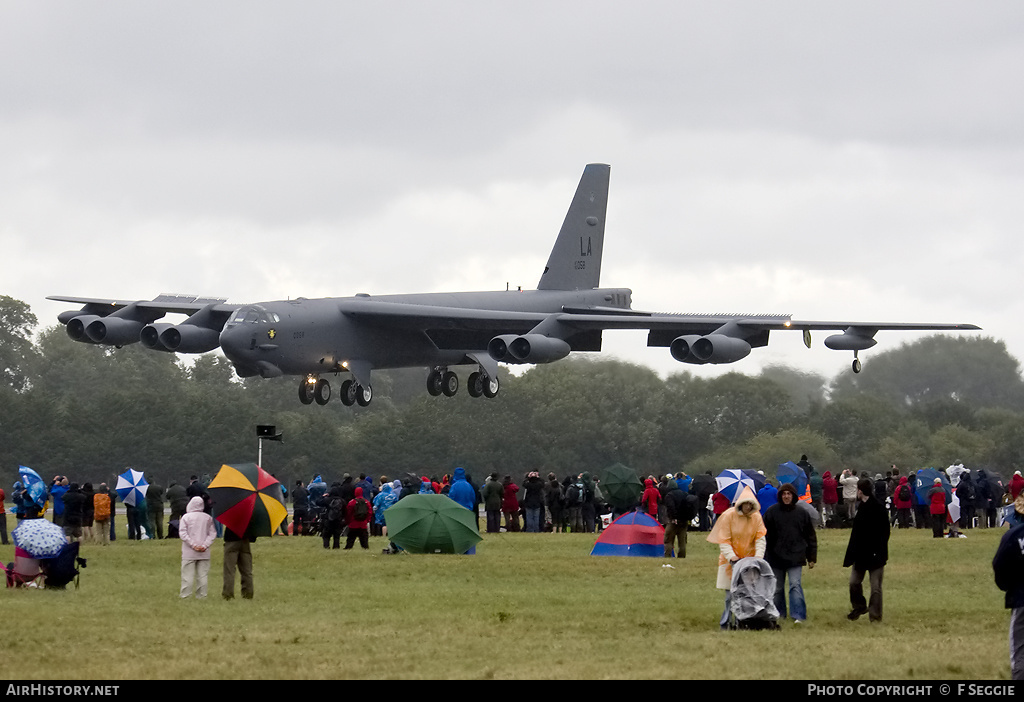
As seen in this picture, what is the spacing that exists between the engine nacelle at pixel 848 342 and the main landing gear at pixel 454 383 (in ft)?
28.2

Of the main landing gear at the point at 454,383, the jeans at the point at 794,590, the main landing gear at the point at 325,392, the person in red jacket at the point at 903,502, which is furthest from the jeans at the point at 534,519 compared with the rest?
the jeans at the point at 794,590

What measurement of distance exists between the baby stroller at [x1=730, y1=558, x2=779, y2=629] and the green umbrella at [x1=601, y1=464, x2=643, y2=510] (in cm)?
1660

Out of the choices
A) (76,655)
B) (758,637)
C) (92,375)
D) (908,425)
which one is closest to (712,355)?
(908,425)

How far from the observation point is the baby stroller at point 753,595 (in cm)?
1469

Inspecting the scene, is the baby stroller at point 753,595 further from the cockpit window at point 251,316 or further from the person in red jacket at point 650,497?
the cockpit window at point 251,316

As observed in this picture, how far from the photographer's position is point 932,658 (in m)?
12.6

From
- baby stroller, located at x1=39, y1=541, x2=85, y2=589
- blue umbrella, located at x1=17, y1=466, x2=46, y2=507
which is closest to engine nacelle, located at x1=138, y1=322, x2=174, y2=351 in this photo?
blue umbrella, located at x1=17, y1=466, x2=46, y2=507

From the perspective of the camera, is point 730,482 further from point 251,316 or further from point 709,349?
point 251,316

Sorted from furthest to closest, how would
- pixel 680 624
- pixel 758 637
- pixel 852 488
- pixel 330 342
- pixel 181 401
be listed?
pixel 181 401 < pixel 330 342 < pixel 852 488 < pixel 680 624 < pixel 758 637

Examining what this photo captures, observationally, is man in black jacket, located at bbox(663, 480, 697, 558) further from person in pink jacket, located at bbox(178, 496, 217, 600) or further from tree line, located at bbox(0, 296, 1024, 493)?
tree line, located at bbox(0, 296, 1024, 493)

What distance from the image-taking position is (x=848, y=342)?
37.2 metres

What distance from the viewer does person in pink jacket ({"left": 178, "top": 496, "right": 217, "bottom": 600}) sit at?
17.6m
